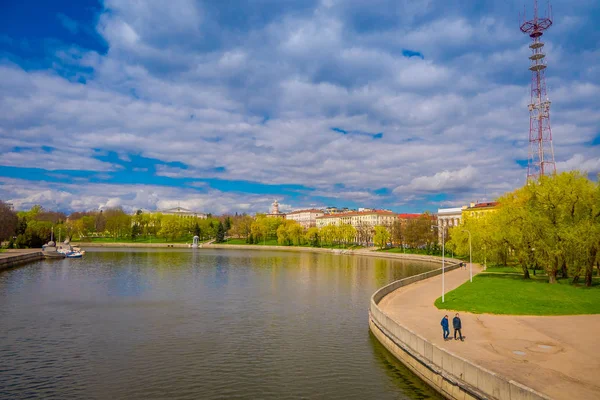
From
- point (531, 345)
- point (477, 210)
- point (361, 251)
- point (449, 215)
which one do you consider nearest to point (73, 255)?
point (361, 251)

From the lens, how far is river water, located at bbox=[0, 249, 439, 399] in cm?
2281

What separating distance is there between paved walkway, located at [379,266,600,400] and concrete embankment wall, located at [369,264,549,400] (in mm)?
1764

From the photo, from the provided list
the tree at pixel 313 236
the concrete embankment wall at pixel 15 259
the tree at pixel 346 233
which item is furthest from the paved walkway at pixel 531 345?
the tree at pixel 313 236

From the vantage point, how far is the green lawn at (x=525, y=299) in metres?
36.0

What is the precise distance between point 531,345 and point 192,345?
72.6 ft

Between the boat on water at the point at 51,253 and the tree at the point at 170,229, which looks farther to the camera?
the tree at the point at 170,229

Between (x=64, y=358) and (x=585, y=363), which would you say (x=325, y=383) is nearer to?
(x=585, y=363)

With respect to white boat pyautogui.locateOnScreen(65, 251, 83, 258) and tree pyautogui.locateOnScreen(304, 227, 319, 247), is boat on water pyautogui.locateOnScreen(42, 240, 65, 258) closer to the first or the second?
white boat pyautogui.locateOnScreen(65, 251, 83, 258)

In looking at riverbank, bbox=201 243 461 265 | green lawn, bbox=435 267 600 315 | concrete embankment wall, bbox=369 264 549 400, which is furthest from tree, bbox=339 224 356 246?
concrete embankment wall, bbox=369 264 549 400

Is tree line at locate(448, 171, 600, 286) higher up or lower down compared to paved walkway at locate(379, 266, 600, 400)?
higher up

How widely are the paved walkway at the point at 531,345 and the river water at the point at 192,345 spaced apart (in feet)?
11.7

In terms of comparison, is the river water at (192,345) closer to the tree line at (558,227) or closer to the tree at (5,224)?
the tree line at (558,227)

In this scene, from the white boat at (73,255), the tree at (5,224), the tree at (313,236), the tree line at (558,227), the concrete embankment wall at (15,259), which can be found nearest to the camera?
the tree line at (558,227)

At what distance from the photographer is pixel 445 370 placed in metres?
21.6
